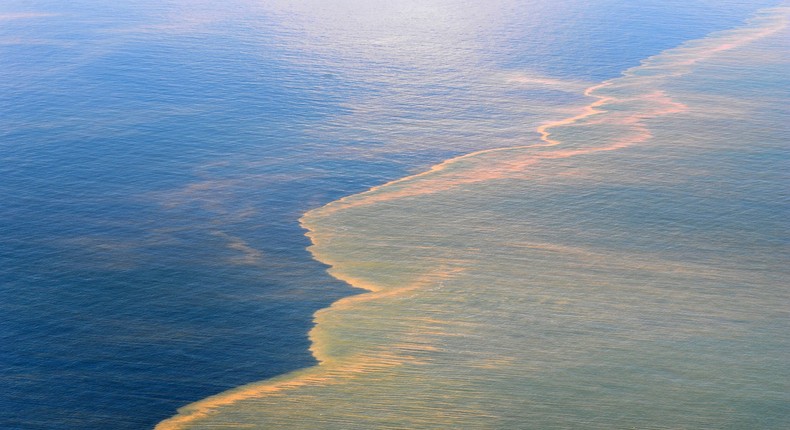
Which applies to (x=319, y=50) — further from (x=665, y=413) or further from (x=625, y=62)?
(x=665, y=413)

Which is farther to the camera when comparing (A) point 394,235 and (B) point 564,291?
(A) point 394,235

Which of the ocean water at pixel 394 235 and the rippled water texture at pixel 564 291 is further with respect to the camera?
the ocean water at pixel 394 235

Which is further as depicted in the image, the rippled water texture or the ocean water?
the ocean water

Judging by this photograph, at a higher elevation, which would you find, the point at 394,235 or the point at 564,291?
the point at 394,235

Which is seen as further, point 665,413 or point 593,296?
point 593,296

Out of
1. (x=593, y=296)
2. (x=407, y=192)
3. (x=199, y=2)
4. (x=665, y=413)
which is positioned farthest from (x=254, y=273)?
(x=199, y=2)
